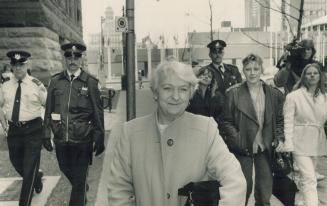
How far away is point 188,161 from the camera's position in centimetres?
270

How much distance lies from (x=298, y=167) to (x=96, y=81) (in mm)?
2491

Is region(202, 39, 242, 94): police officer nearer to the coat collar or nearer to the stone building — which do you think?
the coat collar

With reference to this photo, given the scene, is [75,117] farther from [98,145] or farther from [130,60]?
[130,60]

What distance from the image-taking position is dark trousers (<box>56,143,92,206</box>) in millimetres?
5941

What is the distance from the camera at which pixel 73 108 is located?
5.95 m

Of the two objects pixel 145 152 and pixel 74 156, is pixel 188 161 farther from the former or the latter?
pixel 74 156

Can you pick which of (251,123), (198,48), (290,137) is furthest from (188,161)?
(198,48)

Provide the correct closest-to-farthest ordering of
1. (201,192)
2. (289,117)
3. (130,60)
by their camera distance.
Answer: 1. (201,192)
2. (289,117)
3. (130,60)

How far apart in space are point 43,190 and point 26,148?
1287 millimetres

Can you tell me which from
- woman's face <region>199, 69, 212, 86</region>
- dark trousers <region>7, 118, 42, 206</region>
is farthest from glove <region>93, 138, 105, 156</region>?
woman's face <region>199, 69, 212, 86</region>

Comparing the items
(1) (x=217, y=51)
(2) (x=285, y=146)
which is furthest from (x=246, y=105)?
(1) (x=217, y=51)

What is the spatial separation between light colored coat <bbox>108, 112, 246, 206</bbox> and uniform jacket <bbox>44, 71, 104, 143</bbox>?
3.18 meters

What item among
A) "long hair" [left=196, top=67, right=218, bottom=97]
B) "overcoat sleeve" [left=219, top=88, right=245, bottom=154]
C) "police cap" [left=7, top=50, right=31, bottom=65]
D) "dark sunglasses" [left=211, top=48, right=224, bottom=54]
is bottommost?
"overcoat sleeve" [left=219, top=88, right=245, bottom=154]

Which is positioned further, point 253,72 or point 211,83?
point 211,83
